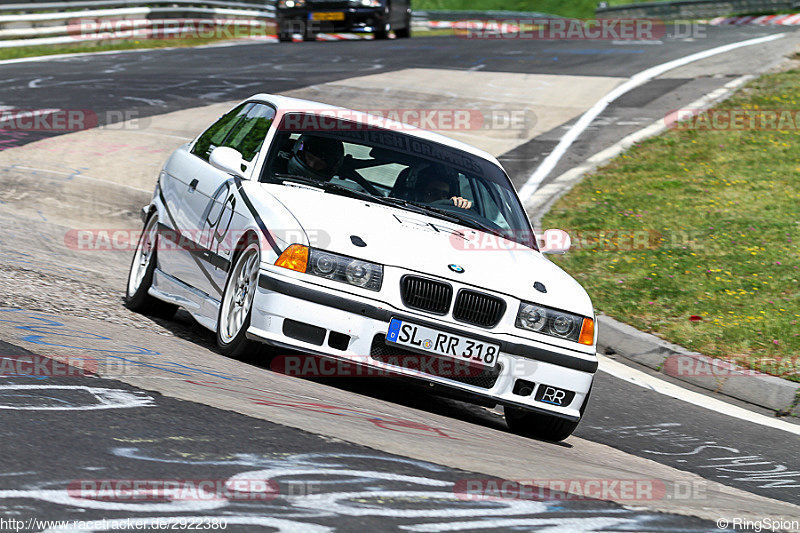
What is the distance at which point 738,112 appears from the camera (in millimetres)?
17375

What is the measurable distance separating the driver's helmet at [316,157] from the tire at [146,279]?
4.50 feet

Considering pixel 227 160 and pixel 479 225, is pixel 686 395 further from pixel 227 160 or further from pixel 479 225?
pixel 227 160

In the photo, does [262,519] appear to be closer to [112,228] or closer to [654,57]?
[112,228]

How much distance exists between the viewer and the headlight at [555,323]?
6.00 meters

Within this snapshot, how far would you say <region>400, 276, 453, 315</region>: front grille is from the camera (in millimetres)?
5848

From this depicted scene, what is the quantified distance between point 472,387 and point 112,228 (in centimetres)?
649

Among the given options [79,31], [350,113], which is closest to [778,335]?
[350,113]

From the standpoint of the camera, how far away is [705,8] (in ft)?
132

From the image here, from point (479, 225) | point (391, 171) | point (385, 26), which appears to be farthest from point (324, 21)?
point (479, 225)

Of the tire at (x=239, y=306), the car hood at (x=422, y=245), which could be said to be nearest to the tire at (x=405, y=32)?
the car hood at (x=422, y=245)

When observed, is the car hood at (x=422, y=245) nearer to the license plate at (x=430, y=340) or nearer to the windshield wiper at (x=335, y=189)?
the windshield wiper at (x=335, y=189)

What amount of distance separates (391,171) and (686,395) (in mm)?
2648

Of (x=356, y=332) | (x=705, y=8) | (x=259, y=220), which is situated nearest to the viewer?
(x=356, y=332)

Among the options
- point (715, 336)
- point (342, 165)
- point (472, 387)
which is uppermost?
point (342, 165)
